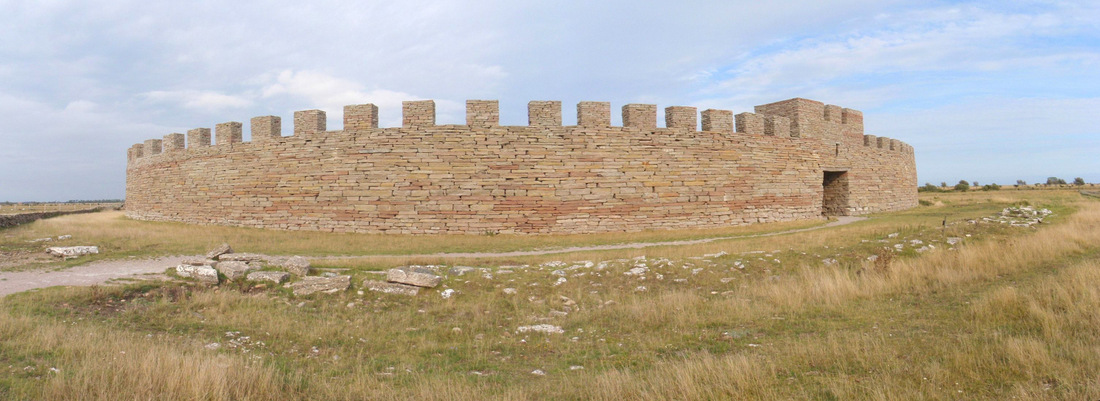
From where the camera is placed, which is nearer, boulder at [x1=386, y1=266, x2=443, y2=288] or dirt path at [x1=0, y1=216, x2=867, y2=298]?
dirt path at [x1=0, y1=216, x2=867, y2=298]

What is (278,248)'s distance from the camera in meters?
14.7

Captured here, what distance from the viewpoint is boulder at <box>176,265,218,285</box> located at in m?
9.02

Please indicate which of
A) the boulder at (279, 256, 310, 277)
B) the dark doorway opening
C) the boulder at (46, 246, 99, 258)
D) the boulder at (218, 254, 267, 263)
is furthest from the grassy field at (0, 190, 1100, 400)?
the dark doorway opening

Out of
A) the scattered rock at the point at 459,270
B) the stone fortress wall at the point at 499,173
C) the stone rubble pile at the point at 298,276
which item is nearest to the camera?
the stone rubble pile at the point at 298,276

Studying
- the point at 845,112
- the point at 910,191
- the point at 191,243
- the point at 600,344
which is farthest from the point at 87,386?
the point at 910,191

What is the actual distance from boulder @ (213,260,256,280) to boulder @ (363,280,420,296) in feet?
7.43

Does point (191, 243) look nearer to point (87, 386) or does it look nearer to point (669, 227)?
point (87, 386)

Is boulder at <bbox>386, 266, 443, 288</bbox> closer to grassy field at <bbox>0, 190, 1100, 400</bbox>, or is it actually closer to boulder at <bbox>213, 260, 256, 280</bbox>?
grassy field at <bbox>0, 190, 1100, 400</bbox>

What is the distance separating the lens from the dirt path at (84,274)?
859 centimetres

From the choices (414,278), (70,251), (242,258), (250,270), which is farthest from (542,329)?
(70,251)

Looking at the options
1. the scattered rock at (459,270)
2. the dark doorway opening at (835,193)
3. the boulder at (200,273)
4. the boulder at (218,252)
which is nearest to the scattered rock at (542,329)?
the scattered rock at (459,270)

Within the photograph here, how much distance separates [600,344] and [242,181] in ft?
61.1

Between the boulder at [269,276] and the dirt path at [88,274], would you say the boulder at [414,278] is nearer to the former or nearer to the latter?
the boulder at [269,276]

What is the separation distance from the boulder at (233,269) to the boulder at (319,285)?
3.72ft
